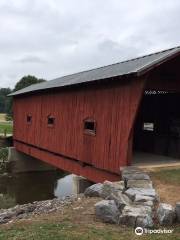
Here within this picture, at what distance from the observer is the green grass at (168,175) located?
11.3m

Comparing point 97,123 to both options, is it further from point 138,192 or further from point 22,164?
point 22,164

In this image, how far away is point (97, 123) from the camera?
14.8m

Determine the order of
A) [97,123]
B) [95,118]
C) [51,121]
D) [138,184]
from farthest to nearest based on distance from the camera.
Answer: [51,121] → [95,118] → [97,123] → [138,184]

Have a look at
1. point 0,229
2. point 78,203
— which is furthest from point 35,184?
point 0,229

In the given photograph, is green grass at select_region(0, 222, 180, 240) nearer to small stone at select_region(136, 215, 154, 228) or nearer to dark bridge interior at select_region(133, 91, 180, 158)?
small stone at select_region(136, 215, 154, 228)

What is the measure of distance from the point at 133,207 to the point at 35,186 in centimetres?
1691

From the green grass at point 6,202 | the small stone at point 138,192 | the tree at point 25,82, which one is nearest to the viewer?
the small stone at point 138,192

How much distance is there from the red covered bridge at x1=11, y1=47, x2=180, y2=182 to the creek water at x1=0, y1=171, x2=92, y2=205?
2.16 metres

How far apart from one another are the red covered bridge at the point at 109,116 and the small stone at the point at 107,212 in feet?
15.7

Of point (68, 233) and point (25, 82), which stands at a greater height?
point (25, 82)

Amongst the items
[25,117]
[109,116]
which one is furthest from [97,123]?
[25,117]

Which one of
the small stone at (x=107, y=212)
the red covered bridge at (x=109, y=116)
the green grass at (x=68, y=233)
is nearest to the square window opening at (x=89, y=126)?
the red covered bridge at (x=109, y=116)

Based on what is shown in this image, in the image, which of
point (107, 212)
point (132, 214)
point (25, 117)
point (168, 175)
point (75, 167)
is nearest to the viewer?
point (132, 214)

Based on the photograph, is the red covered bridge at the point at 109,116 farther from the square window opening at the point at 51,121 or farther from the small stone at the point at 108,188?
the small stone at the point at 108,188
